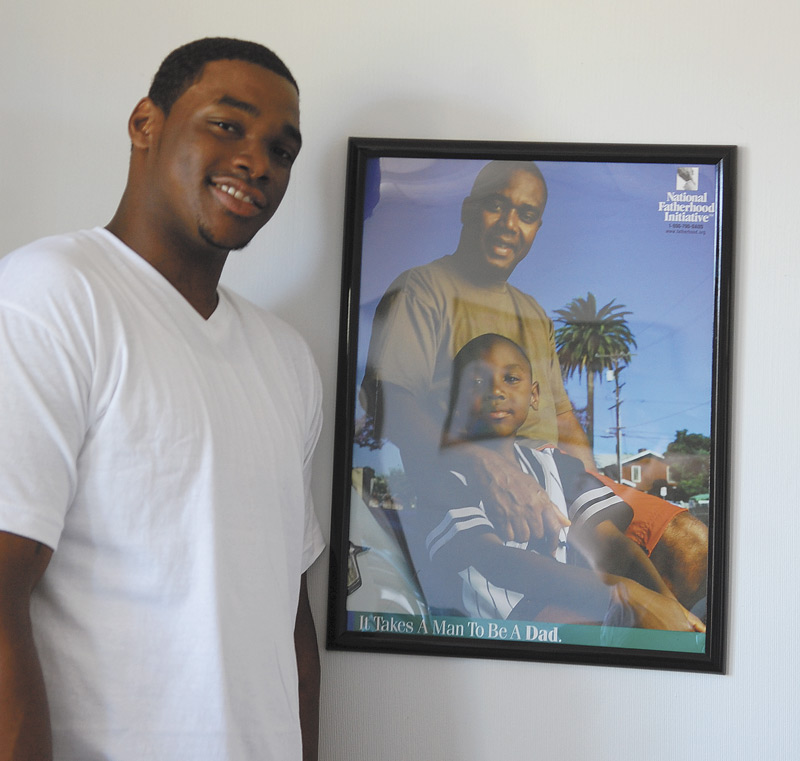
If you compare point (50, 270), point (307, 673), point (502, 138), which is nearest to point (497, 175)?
point (502, 138)

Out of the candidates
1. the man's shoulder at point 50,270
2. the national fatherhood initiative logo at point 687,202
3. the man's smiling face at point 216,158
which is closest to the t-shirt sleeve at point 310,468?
the man's smiling face at point 216,158

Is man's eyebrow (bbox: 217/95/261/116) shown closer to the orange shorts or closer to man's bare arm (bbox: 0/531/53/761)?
man's bare arm (bbox: 0/531/53/761)

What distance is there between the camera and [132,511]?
31.8 inches

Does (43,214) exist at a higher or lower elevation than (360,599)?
higher

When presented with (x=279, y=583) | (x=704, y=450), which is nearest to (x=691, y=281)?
(x=704, y=450)

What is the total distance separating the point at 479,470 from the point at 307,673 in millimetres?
390

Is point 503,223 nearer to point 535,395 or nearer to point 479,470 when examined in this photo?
point 535,395

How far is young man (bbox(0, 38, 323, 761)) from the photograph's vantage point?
2.43 feet

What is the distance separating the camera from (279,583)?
0.95 meters

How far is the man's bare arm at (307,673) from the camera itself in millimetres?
1090

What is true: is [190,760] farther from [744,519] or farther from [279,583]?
[744,519]

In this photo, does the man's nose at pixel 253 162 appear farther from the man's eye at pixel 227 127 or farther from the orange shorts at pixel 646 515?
the orange shorts at pixel 646 515

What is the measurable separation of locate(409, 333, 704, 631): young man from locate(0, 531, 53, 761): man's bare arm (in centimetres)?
58

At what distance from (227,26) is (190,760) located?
1075 millimetres
